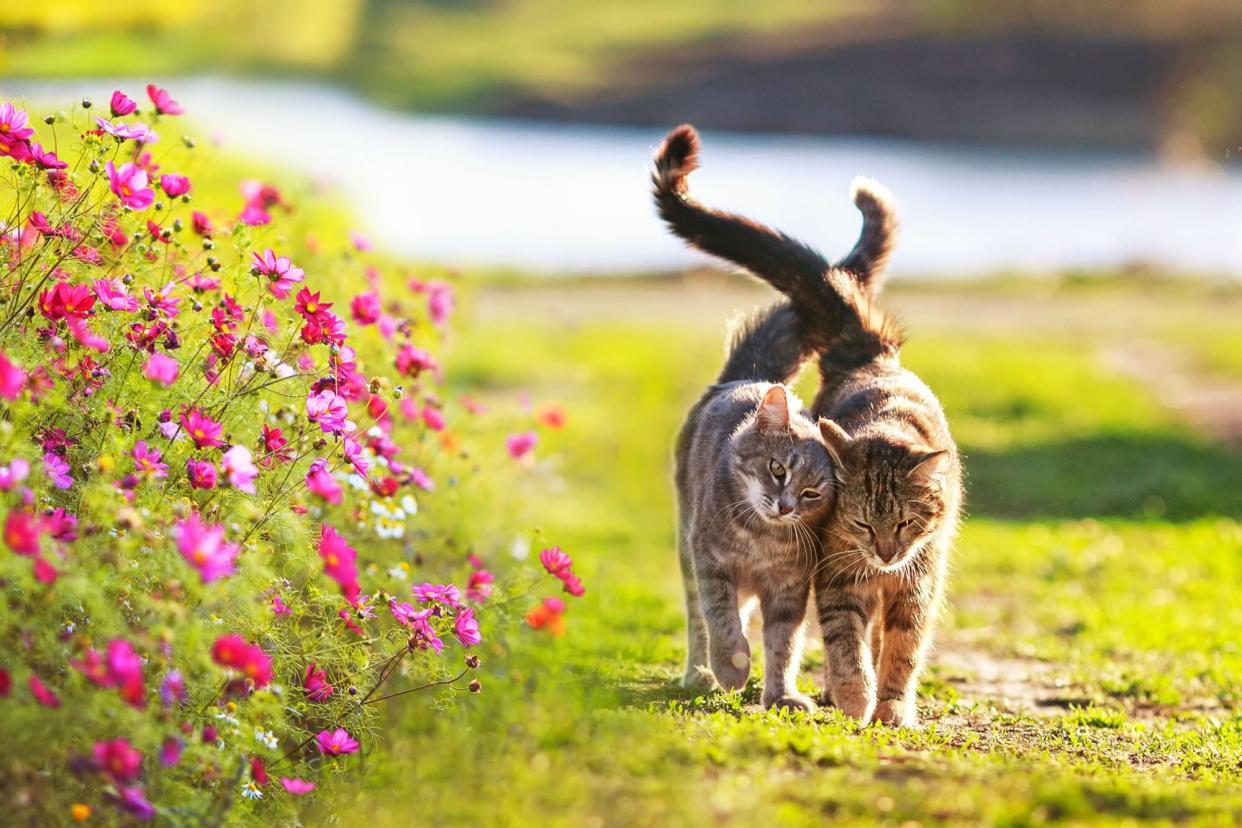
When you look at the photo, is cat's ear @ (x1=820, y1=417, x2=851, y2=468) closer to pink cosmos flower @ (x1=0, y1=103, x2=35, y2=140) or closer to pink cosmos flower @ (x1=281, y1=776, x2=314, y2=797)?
pink cosmos flower @ (x1=281, y1=776, x2=314, y2=797)

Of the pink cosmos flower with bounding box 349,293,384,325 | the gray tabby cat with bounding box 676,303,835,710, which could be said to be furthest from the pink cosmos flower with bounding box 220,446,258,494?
the gray tabby cat with bounding box 676,303,835,710

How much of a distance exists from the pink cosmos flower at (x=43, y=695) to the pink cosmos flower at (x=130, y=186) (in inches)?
60.6

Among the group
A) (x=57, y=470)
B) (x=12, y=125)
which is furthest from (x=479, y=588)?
(x=12, y=125)

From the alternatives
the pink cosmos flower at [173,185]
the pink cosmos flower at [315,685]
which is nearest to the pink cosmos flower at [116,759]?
the pink cosmos flower at [315,685]

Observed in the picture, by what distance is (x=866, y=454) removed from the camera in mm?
5379

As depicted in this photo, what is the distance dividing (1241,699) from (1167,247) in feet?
76.5

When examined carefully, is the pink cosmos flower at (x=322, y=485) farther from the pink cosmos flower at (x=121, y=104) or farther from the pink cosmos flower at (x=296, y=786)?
the pink cosmos flower at (x=121, y=104)

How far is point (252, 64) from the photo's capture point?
32031 mm

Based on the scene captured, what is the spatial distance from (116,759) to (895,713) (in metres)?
3.18

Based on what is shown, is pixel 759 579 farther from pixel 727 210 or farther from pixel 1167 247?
pixel 1167 247

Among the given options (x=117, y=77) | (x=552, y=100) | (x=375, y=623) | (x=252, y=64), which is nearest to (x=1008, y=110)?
(x=552, y=100)

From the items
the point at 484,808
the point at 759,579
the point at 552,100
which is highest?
the point at 552,100

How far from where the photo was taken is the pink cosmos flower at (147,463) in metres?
4.08

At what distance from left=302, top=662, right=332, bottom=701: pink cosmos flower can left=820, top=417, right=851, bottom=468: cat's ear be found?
1980mm
